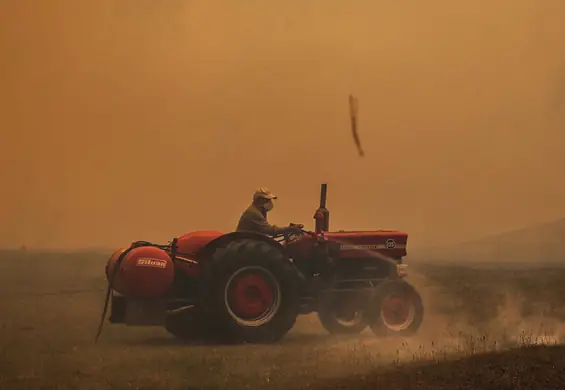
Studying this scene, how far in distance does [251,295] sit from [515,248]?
1.80 metres

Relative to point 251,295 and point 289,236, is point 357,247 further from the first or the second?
point 251,295

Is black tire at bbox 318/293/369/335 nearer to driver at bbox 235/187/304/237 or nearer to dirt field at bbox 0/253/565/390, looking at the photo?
dirt field at bbox 0/253/565/390

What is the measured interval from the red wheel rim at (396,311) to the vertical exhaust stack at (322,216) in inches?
21.4

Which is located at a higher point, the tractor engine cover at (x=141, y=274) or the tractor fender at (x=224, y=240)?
the tractor fender at (x=224, y=240)

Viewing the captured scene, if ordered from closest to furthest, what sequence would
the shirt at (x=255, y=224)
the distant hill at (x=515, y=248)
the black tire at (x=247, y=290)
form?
1. the black tire at (x=247, y=290)
2. the shirt at (x=255, y=224)
3. the distant hill at (x=515, y=248)

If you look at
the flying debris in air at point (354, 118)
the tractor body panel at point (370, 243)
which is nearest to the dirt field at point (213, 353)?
the tractor body panel at point (370, 243)

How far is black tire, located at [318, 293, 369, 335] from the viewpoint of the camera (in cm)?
379

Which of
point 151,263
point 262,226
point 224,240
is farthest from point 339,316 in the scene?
point 151,263

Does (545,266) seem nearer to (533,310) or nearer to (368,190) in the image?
(533,310)

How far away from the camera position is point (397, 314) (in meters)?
3.96

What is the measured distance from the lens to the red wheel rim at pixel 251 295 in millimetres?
3615

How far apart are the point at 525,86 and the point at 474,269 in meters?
1.23

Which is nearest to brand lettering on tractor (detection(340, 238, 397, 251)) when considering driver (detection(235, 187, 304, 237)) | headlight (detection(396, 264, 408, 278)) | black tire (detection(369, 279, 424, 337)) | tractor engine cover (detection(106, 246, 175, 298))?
headlight (detection(396, 264, 408, 278))

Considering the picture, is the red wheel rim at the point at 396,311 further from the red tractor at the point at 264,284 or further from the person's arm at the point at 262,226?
the person's arm at the point at 262,226
